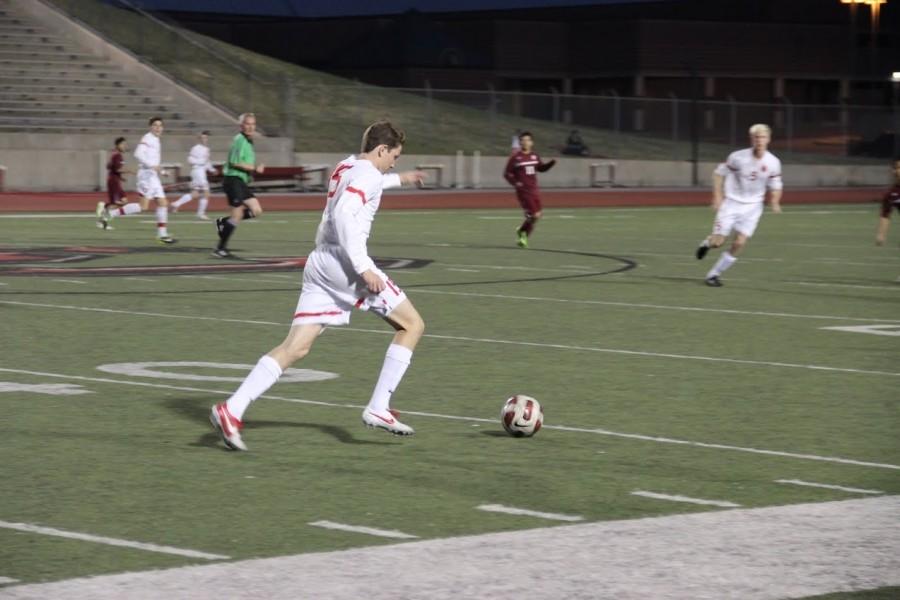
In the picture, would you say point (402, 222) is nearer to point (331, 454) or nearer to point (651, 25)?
point (331, 454)

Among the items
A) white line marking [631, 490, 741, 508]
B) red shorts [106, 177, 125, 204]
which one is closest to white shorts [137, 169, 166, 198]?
red shorts [106, 177, 125, 204]

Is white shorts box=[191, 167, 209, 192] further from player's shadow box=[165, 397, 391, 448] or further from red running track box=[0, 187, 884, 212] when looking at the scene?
player's shadow box=[165, 397, 391, 448]

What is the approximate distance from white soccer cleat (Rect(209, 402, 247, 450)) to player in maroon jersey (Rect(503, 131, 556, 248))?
18346 millimetres

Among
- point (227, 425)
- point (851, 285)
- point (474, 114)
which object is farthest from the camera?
point (474, 114)

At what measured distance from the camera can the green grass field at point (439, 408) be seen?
7.76 m

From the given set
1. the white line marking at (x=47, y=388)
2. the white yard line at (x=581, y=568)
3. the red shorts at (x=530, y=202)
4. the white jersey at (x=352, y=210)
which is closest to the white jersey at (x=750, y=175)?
the red shorts at (x=530, y=202)

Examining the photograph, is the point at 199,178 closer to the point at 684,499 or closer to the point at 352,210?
the point at 352,210

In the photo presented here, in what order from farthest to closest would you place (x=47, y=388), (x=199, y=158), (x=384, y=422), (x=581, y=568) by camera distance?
(x=199, y=158)
(x=47, y=388)
(x=384, y=422)
(x=581, y=568)

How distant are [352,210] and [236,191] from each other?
583 inches

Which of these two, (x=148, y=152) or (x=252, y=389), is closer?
(x=252, y=389)

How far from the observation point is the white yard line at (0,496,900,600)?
20.4ft

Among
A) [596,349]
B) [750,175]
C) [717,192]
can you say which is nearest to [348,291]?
[596,349]

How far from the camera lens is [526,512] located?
7.77 m

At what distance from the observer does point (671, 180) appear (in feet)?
191
